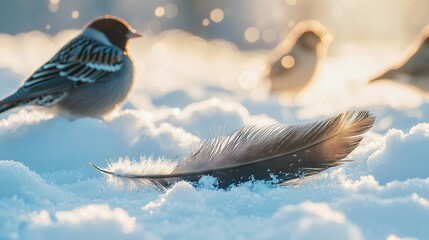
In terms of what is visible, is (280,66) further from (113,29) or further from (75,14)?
(75,14)

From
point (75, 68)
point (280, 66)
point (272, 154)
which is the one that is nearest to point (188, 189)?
point (272, 154)

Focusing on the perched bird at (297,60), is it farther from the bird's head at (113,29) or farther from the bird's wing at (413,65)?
the bird's head at (113,29)

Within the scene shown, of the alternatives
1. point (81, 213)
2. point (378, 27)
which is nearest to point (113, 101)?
point (81, 213)

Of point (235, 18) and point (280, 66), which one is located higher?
point (235, 18)

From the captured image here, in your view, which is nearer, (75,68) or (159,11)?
(75,68)

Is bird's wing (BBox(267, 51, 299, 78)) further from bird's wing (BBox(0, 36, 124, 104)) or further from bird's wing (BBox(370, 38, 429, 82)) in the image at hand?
bird's wing (BBox(0, 36, 124, 104))

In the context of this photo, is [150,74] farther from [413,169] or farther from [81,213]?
[81,213]

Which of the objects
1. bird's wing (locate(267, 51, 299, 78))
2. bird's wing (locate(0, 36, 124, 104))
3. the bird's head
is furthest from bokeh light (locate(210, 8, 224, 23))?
bird's wing (locate(0, 36, 124, 104))
